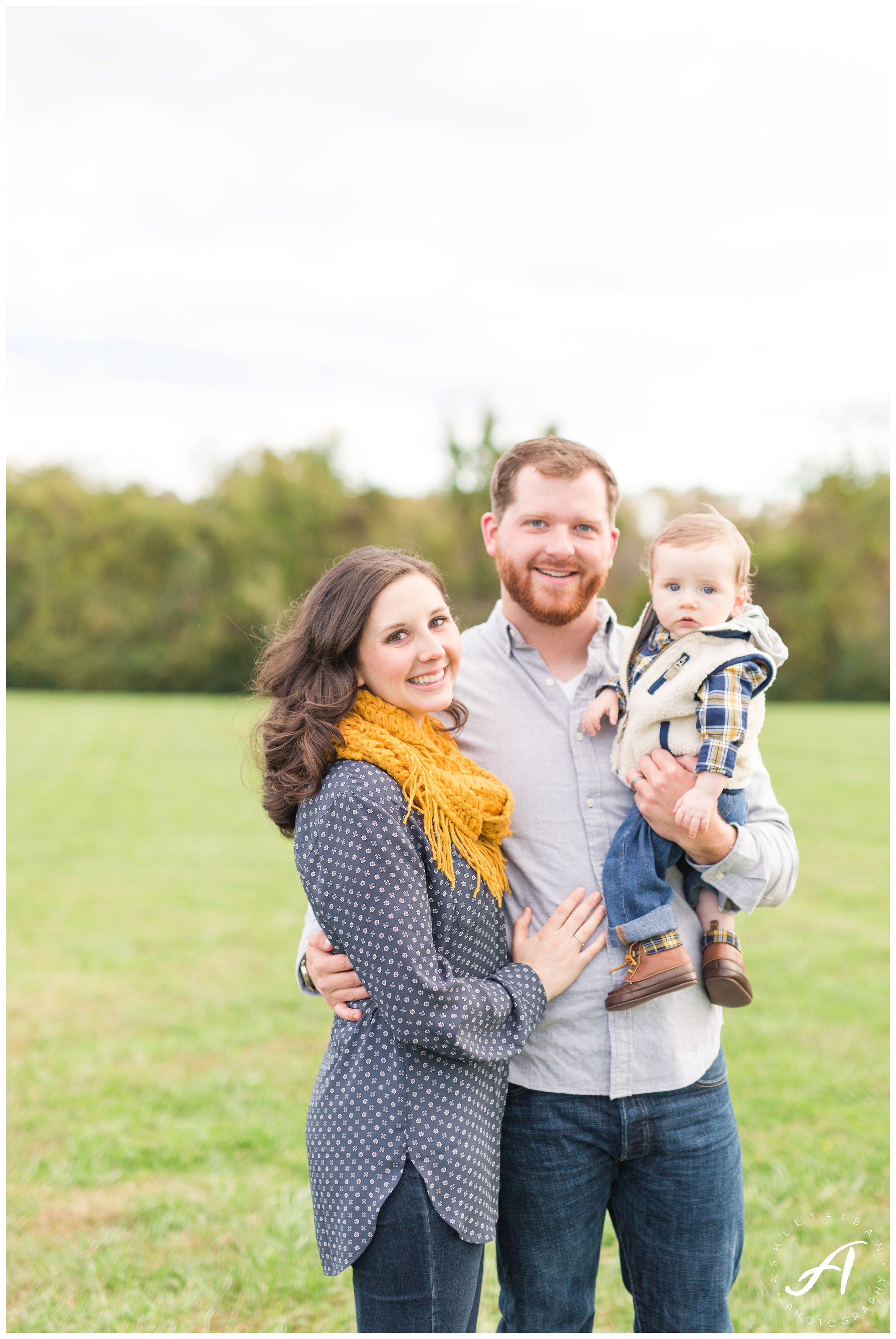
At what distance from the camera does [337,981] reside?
2021 mm

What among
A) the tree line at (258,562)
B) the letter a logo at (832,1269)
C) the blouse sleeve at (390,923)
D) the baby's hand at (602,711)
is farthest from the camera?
the tree line at (258,562)

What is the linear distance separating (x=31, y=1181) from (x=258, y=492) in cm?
3178

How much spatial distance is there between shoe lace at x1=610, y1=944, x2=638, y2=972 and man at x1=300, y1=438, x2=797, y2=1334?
0.02 meters

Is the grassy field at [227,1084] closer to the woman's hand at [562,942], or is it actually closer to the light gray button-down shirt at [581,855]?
the light gray button-down shirt at [581,855]

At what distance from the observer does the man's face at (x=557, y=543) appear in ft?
7.68

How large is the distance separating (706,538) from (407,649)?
0.76 metres

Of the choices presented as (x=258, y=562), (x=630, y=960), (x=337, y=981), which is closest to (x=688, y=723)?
(x=630, y=960)

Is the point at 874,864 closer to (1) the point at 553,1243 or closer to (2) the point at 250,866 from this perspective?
(2) the point at 250,866

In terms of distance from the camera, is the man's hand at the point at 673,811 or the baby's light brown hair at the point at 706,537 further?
the baby's light brown hair at the point at 706,537

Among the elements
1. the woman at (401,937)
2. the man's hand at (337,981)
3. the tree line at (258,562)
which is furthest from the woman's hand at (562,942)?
the tree line at (258,562)

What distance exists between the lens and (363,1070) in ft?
6.35

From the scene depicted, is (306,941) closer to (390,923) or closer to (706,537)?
(390,923)

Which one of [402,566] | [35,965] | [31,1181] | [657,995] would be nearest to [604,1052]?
[657,995]

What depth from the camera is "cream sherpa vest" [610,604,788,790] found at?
2.26m
